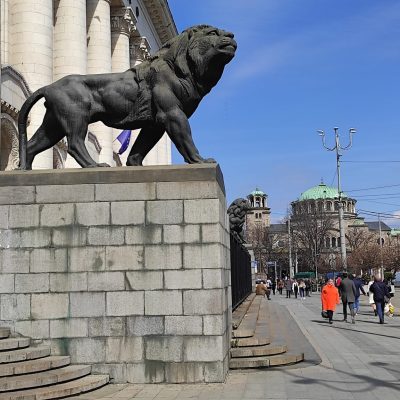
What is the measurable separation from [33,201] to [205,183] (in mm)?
2688

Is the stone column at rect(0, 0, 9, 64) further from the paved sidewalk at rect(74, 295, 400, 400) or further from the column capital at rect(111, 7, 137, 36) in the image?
the paved sidewalk at rect(74, 295, 400, 400)

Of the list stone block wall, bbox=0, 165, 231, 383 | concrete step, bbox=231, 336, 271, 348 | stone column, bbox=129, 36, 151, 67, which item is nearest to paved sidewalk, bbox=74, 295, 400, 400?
stone block wall, bbox=0, 165, 231, 383

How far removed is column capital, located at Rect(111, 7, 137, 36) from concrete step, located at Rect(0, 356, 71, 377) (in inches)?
1271

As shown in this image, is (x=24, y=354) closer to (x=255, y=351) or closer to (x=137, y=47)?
(x=255, y=351)

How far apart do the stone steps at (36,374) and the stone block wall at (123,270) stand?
0.28 m

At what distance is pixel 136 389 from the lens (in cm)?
819

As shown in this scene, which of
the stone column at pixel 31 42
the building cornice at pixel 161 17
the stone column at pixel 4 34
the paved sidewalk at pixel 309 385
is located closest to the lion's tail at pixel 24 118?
the paved sidewalk at pixel 309 385

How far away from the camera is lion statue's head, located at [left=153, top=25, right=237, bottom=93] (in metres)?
9.41

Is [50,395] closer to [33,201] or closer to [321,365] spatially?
[33,201]

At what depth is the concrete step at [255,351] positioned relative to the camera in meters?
9.75

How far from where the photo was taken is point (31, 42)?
930 inches

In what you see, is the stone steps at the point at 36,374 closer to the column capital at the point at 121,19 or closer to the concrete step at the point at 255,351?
the concrete step at the point at 255,351

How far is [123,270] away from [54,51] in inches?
843

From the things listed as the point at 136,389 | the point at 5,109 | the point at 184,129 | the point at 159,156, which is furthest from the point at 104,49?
the point at 136,389
